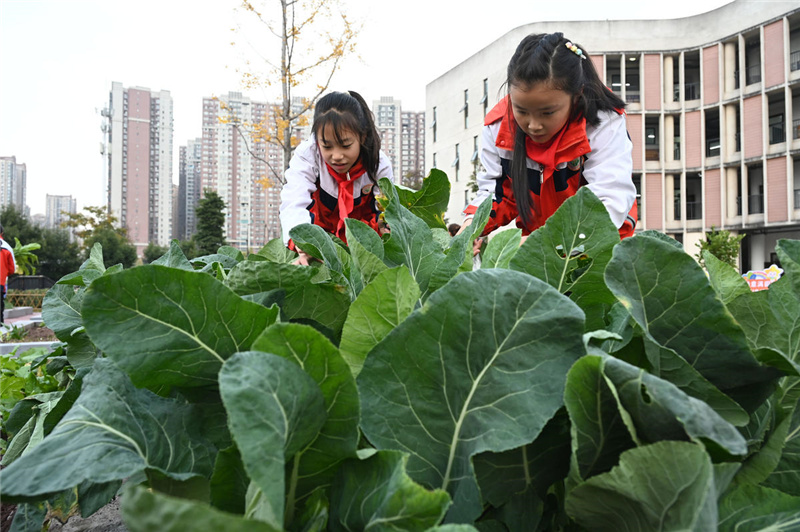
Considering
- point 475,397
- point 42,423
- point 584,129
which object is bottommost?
point 42,423

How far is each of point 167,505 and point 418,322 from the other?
21 cm

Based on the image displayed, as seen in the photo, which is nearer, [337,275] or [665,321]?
[665,321]

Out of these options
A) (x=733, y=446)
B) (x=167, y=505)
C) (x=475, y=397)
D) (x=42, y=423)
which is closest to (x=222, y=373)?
(x=167, y=505)

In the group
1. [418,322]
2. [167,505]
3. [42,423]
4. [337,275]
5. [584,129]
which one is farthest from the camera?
[584,129]

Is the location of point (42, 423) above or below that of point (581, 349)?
below

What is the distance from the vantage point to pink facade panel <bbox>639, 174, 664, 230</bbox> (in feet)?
81.6

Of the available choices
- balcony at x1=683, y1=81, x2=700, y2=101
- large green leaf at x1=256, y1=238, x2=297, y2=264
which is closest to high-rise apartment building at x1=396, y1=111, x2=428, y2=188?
balcony at x1=683, y1=81, x2=700, y2=101

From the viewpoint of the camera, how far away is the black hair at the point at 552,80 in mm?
2203

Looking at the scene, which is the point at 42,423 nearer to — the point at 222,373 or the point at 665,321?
the point at 222,373

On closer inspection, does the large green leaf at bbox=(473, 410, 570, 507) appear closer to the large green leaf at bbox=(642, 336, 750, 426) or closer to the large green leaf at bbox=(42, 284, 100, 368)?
the large green leaf at bbox=(642, 336, 750, 426)

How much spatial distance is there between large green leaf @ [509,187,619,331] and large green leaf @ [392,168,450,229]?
481mm

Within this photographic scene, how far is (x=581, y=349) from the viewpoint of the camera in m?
0.41

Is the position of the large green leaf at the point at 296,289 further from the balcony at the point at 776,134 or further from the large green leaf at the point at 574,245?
the balcony at the point at 776,134

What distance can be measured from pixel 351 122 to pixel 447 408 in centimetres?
273
